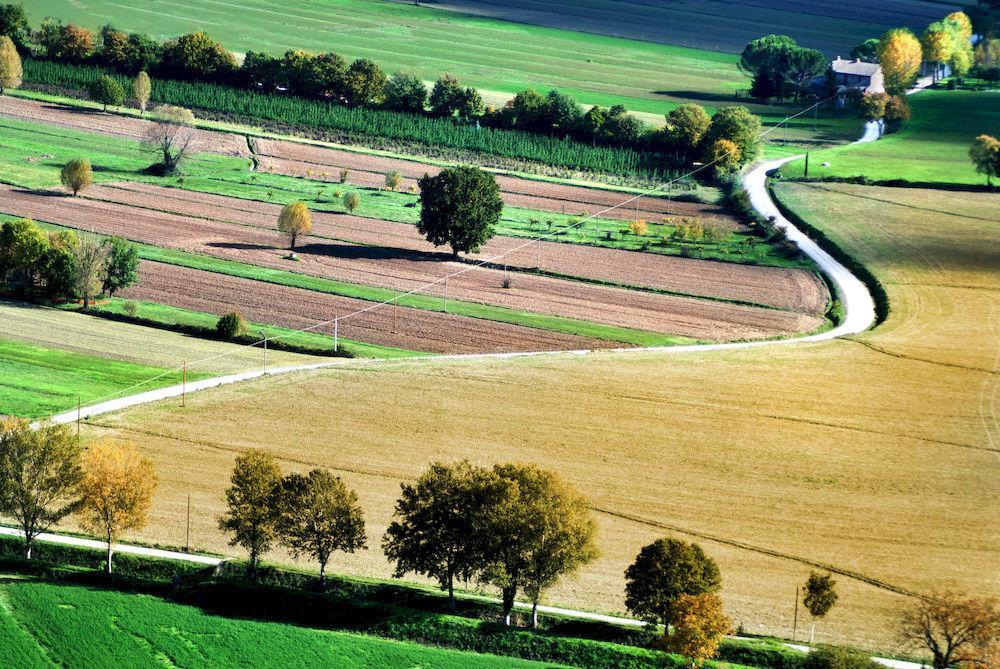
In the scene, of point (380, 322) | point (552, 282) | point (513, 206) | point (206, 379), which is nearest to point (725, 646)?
point (206, 379)

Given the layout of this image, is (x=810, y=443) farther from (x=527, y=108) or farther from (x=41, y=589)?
(x=527, y=108)

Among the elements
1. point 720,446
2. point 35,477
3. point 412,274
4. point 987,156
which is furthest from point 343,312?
point 987,156

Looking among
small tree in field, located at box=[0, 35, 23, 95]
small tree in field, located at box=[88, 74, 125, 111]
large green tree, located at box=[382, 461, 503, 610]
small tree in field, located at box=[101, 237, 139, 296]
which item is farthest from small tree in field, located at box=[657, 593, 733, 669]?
small tree in field, located at box=[0, 35, 23, 95]

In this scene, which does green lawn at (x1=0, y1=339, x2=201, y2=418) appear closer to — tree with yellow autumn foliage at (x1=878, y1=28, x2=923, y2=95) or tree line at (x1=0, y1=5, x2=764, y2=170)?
tree line at (x1=0, y1=5, x2=764, y2=170)

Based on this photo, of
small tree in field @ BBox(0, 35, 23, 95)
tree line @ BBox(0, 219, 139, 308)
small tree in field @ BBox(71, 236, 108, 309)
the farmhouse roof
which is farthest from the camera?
the farmhouse roof

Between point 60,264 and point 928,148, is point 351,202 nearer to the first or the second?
point 60,264

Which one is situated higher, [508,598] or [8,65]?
[8,65]
